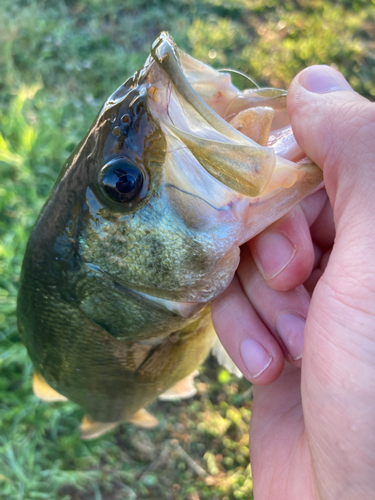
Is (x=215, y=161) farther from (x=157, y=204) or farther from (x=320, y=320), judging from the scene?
(x=320, y=320)

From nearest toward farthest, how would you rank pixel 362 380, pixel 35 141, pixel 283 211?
pixel 362 380, pixel 283 211, pixel 35 141

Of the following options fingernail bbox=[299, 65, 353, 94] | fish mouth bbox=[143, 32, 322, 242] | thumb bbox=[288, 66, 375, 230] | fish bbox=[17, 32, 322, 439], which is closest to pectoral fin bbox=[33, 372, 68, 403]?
fish bbox=[17, 32, 322, 439]

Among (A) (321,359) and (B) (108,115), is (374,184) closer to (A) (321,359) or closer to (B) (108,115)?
(A) (321,359)

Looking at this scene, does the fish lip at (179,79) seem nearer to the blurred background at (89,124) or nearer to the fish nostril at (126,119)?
the fish nostril at (126,119)

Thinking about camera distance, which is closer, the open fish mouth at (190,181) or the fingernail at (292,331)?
the open fish mouth at (190,181)

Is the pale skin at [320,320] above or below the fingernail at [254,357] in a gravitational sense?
above

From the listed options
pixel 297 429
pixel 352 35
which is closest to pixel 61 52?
pixel 352 35

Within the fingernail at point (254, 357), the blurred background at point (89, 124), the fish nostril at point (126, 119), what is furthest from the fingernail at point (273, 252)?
the blurred background at point (89, 124)
